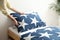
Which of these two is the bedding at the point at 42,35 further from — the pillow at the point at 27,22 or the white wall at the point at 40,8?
the white wall at the point at 40,8

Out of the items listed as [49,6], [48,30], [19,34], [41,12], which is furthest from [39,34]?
[49,6]

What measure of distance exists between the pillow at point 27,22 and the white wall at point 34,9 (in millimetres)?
321

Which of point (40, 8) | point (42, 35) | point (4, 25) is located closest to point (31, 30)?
point (42, 35)

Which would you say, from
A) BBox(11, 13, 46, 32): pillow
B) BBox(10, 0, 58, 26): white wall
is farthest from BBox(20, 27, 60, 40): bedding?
BBox(10, 0, 58, 26): white wall

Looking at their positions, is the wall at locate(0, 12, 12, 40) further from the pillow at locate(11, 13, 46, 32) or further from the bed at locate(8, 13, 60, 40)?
the pillow at locate(11, 13, 46, 32)

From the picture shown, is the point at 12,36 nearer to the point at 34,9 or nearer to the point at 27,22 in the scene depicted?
the point at 27,22

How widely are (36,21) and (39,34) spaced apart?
0.42 metres

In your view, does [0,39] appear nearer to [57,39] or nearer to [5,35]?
[5,35]

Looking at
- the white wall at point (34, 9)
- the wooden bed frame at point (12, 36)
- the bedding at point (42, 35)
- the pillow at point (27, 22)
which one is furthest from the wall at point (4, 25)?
the bedding at point (42, 35)

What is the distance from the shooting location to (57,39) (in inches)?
73.4

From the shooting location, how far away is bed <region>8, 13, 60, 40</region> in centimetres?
197

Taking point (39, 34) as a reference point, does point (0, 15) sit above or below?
above

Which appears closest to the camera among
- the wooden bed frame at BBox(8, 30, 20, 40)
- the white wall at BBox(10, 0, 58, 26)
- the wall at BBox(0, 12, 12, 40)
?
the wooden bed frame at BBox(8, 30, 20, 40)

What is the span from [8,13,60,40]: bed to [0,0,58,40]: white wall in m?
0.17
